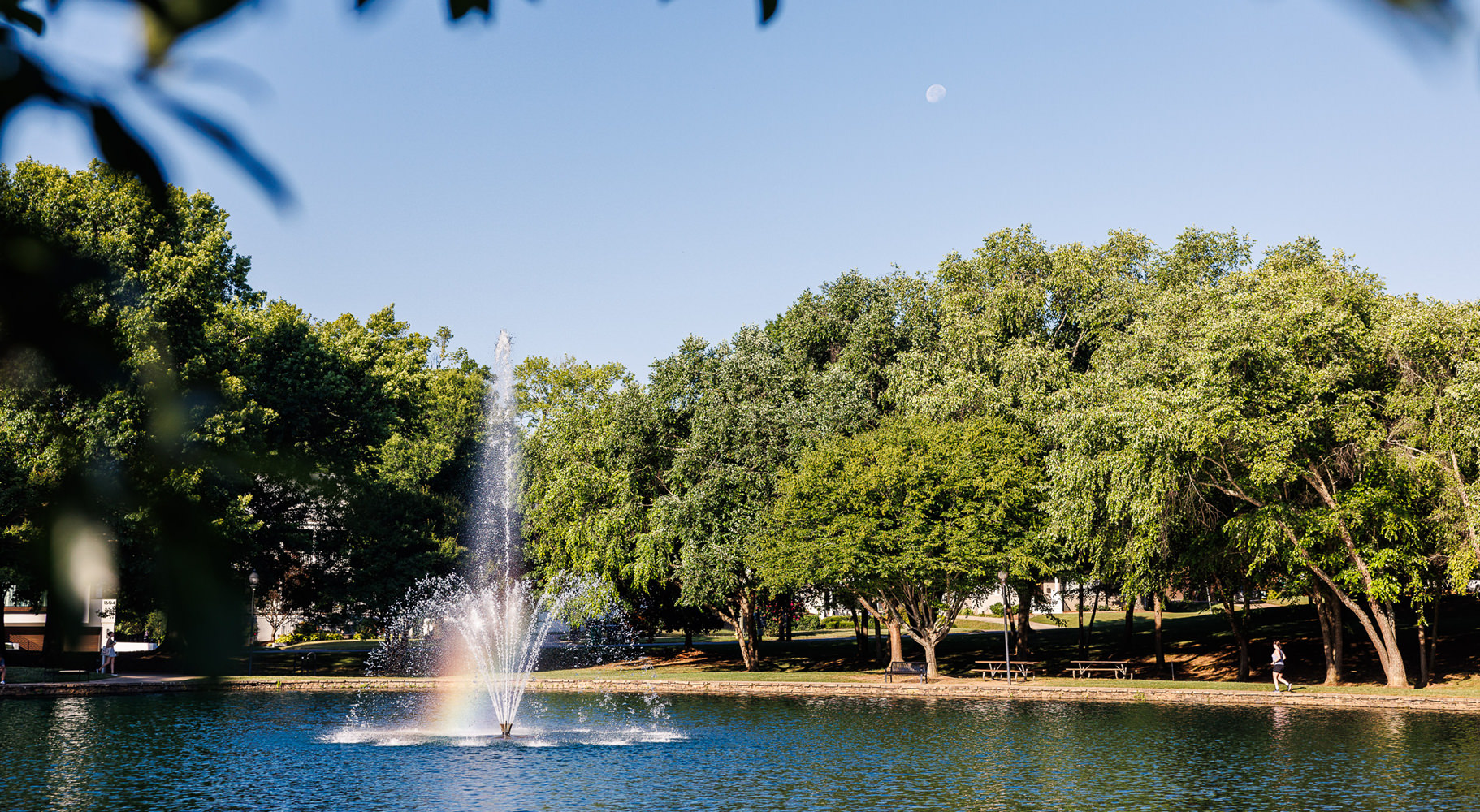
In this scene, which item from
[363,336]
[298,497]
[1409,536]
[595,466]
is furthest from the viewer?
[363,336]

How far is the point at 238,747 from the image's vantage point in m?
24.9

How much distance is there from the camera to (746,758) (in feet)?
76.5

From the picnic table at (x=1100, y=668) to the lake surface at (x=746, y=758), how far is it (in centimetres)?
714

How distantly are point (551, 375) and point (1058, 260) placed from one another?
46300mm

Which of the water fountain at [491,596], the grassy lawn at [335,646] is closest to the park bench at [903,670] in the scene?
the water fountain at [491,596]

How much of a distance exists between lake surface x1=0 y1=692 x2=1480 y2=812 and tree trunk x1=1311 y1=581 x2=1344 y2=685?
19.6ft

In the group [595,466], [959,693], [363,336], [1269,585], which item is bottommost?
[959,693]

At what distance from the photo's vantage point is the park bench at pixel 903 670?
37781 millimetres

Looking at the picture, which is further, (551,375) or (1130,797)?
(551,375)

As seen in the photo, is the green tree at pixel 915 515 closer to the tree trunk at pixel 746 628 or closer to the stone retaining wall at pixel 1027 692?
the stone retaining wall at pixel 1027 692

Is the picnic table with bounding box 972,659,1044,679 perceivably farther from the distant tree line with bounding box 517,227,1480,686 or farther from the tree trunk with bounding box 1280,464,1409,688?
the tree trunk with bounding box 1280,464,1409,688

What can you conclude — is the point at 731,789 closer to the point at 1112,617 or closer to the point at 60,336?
the point at 60,336

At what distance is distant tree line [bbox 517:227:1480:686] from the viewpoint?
30.4 metres

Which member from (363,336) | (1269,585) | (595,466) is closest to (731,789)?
(1269,585)
